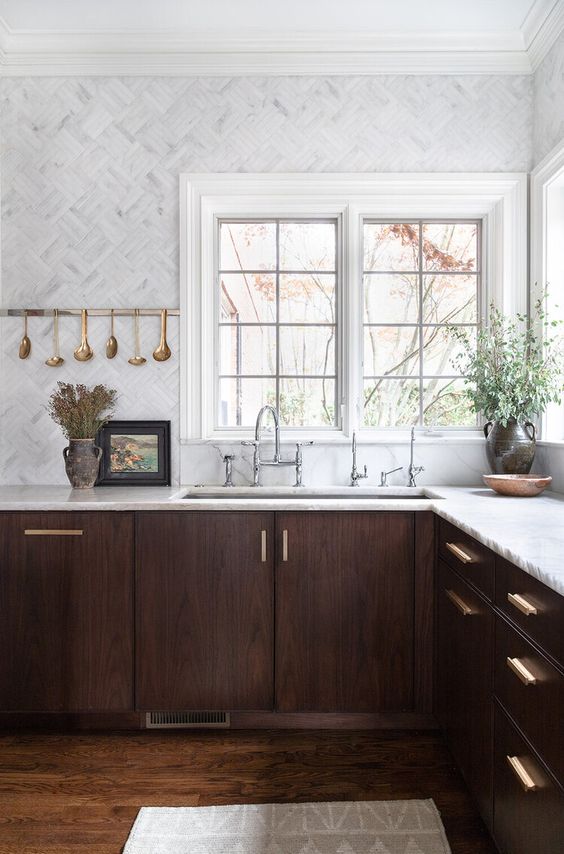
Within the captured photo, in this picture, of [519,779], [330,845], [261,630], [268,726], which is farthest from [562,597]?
[268,726]

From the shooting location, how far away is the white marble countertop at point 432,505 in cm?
153

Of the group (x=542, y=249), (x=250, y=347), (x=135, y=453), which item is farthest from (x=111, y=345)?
(x=542, y=249)

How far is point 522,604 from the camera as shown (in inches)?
55.8

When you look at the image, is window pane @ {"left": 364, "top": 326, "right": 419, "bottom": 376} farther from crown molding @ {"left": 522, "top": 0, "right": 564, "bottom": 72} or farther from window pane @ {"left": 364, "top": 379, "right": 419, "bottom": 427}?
crown molding @ {"left": 522, "top": 0, "right": 564, "bottom": 72}

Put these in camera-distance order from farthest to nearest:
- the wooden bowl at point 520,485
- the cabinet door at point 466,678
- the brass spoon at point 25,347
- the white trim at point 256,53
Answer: the brass spoon at point 25,347
the white trim at point 256,53
the wooden bowl at point 520,485
the cabinet door at point 466,678

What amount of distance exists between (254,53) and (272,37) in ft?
0.35

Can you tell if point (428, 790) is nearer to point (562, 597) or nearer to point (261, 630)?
point (261, 630)

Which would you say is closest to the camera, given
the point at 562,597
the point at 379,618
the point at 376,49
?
the point at 562,597

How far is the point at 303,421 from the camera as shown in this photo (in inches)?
118

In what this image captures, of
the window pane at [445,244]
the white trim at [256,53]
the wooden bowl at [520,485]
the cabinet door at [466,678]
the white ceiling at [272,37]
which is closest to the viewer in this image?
the cabinet door at [466,678]

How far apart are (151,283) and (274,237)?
25.1 inches

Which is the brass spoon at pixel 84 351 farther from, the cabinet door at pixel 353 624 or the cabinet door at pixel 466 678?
the cabinet door at pixel 466 678

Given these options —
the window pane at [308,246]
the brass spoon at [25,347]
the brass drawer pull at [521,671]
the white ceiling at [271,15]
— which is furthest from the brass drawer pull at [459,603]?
the white ceiling at [271,15]

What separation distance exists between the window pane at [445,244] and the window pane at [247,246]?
29.5 inches
